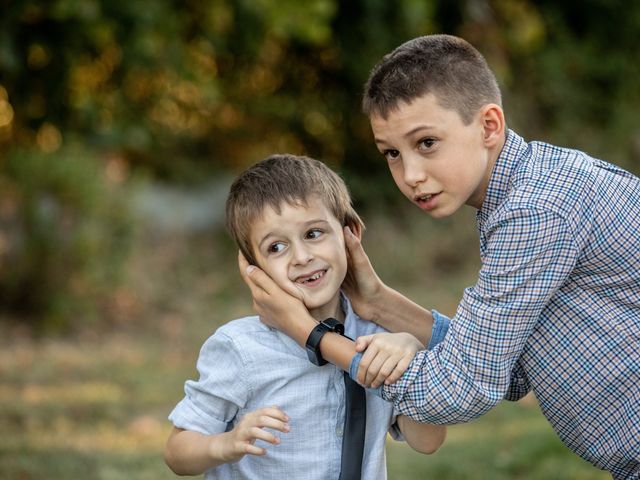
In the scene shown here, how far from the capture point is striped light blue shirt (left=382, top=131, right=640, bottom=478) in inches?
90.3

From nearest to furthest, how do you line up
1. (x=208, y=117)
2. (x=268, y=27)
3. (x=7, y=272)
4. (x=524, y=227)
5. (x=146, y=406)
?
(x=524, y=227) → (x=146, y=406) → (x=7, y=272) → (x=268, y=27) → (x=208, y=117)


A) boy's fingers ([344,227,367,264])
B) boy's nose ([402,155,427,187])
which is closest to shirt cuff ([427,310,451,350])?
boy's fingers ([344,227,367,264])

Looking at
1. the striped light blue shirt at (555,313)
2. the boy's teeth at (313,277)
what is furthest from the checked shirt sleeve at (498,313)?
the boy's teeth at (313,277)

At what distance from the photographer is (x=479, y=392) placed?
232 centimetres

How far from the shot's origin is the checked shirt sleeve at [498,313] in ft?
7.49

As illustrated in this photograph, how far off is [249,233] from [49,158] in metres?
5.08

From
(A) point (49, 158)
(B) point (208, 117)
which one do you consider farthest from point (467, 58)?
(B) point (208, 117)

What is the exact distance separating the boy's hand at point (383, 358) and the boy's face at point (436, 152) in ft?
1.20

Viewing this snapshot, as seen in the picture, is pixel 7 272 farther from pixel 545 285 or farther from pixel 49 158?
pixel 545 285

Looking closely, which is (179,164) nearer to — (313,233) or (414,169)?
(313,233)

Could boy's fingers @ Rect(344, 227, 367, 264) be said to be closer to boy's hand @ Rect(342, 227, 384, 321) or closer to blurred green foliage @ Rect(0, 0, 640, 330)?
boy's hand @ Rect(342, 227, 384, 321)

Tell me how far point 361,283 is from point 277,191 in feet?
1.32

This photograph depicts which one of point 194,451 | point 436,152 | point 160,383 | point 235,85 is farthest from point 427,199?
point 235,85

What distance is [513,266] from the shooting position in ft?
7.50
